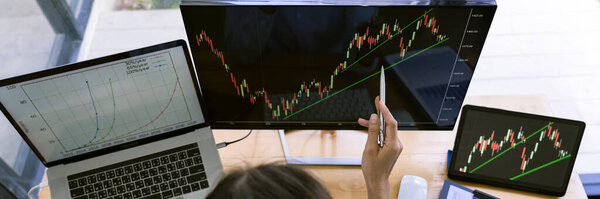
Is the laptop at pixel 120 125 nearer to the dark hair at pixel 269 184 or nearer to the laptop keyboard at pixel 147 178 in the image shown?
the laptop keyboard at pixel 147 178

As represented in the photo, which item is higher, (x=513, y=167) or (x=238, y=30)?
(x=238, y=30)

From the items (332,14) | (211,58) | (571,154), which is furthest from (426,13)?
(571,154)

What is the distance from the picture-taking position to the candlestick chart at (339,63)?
82 centimetres

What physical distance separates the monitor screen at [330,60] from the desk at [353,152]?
0.12 metres

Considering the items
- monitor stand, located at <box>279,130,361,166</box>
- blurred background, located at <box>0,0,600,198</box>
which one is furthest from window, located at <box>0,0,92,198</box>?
monitor stand, located at <box>279,130,361,166</box>

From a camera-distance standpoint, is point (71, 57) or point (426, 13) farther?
point (71, 57)

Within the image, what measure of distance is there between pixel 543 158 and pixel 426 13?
1.69ft

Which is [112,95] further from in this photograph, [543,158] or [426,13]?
[543,158]

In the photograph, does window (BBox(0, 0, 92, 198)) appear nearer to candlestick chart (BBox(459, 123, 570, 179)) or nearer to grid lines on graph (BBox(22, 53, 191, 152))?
grid lines on graph (BBox(22, 53, 191, 152))

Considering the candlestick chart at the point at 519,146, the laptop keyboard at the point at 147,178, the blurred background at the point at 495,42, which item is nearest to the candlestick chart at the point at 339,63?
the laptop keyboard at the point at 147,178

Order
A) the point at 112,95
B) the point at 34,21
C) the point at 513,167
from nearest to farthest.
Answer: the point at 112,95
the point at 513,167
the point at 34,21

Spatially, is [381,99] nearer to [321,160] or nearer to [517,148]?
[321,160]

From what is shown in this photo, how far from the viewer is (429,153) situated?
1.12 metres

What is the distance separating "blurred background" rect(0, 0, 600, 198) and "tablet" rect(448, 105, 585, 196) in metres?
0.73
